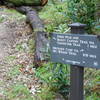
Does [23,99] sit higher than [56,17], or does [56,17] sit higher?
[56,17]

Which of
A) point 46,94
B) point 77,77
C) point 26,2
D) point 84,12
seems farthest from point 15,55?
point 26,2

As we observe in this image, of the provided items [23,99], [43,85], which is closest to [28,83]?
[43,85]

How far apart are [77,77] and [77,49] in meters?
0.40

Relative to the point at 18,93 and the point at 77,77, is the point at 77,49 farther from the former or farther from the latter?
the point at 18,93

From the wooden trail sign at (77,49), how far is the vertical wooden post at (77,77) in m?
0.10

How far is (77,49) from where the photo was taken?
3.61m

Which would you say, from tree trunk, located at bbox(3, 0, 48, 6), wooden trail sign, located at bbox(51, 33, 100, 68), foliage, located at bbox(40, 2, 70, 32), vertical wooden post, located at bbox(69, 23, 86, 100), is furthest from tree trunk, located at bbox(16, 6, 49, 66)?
vertical wooden post, located at bbox(69, 23, 86, 100)

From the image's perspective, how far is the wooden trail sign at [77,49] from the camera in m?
3.46

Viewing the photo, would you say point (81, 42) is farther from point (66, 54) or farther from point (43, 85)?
point (43, 85)

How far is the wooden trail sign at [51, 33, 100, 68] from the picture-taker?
3.46m

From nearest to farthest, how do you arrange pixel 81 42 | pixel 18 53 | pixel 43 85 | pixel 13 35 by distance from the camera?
pixel 81 42, pixel 43 85, pixel 18 53, pixel 13 35

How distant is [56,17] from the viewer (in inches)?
371

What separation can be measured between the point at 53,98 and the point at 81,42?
173 cm

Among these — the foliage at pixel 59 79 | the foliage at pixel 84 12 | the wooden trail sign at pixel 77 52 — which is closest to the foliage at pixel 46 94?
the foliage at pixel 59 79
